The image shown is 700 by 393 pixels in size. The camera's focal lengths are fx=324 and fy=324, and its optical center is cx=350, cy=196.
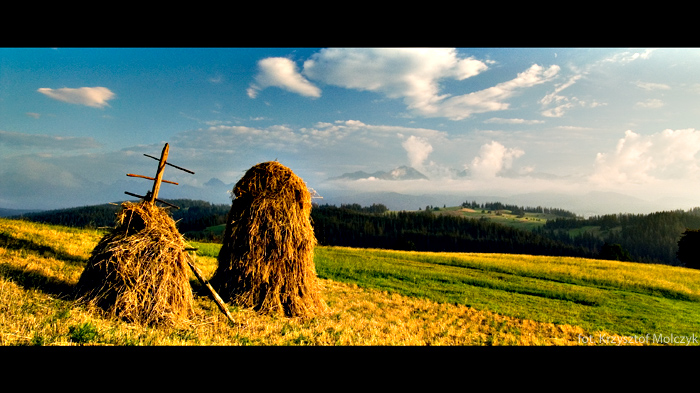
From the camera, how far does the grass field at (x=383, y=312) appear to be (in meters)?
7.47

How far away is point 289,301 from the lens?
11672 millimetres

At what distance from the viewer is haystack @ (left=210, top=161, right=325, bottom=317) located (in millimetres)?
11594

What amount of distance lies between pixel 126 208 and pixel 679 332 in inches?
901

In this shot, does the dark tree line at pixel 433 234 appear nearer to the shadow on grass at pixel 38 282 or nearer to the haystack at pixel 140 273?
the shadow on grass at pixel 38 282

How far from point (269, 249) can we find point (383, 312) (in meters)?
5.55

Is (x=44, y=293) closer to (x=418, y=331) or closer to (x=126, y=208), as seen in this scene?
(x=126, y=208)

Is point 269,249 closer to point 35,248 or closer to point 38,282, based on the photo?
point 38,282

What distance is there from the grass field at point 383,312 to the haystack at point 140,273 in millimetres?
417

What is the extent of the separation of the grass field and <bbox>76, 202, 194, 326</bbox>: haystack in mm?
417

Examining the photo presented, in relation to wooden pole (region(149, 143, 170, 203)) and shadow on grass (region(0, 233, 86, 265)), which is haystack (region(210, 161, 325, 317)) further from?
shadow on grass (region(0, 233, 86, 265))

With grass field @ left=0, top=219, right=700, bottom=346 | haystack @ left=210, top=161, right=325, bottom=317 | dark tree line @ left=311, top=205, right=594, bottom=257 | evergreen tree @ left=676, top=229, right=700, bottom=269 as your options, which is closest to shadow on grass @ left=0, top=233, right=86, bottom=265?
grass field @ left=0, top=219, right=700, bottom=346

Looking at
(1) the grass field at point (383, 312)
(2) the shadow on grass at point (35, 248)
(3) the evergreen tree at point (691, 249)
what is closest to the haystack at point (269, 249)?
(1) the grass field at point (383, 312)
